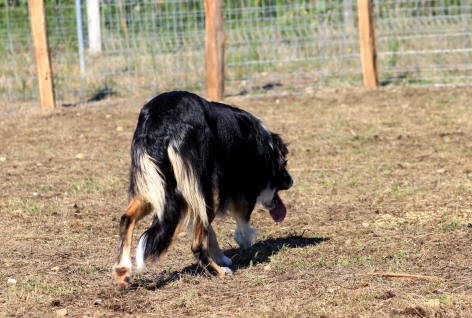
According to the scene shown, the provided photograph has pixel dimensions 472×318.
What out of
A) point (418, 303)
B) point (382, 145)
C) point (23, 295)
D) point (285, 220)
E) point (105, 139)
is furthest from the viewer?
point (105, 139)

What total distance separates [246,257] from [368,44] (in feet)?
24.3

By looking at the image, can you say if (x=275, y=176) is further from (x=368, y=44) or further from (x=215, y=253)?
(x=368, y=44)

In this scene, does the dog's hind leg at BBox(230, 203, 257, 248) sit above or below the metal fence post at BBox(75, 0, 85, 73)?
below

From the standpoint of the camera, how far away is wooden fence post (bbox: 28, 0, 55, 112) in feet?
34.7

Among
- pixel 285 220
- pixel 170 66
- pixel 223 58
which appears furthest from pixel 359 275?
pixel 170 66

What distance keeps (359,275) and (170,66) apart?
8311 mm

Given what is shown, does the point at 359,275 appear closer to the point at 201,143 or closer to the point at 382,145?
the point at 201,143

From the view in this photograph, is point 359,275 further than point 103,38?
No

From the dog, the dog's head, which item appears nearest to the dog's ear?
the dog's head

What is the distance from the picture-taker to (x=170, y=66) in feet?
A: 39.4

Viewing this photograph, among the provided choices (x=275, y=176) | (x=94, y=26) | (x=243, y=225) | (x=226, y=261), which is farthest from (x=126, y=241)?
(x=94, y=26)

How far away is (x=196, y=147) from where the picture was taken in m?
4.20

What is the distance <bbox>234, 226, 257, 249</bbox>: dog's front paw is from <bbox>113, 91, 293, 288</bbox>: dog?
45 centimetres

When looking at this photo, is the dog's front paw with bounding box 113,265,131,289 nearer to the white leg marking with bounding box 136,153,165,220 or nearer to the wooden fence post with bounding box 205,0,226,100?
the white leg marking with bounding box 136,153,165,220
